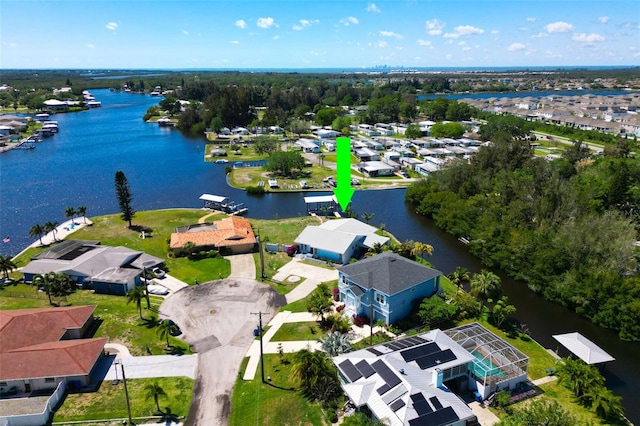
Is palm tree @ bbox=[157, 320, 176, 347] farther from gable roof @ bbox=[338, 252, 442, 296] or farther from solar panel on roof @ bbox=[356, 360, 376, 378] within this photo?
gable roof @ bbox=[338, 252, 442, 296]

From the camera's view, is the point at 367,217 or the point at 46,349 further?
the point at 367,217

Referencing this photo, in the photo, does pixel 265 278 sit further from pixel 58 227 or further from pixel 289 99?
pixel 289 99

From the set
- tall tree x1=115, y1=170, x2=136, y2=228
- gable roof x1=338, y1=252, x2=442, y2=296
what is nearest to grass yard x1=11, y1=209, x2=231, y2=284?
tall tree x1=115, y1=170, x2=136, y2=228


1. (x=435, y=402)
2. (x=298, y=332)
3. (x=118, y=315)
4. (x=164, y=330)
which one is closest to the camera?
(x=435, y=402)

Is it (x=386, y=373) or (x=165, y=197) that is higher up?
(x=386, y=373)

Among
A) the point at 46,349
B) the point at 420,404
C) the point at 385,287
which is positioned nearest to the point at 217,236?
the point at 46,349

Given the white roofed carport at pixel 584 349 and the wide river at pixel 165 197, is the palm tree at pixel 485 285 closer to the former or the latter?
the wide river at pixel 165 197

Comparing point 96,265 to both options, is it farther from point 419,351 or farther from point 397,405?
point 397,405
